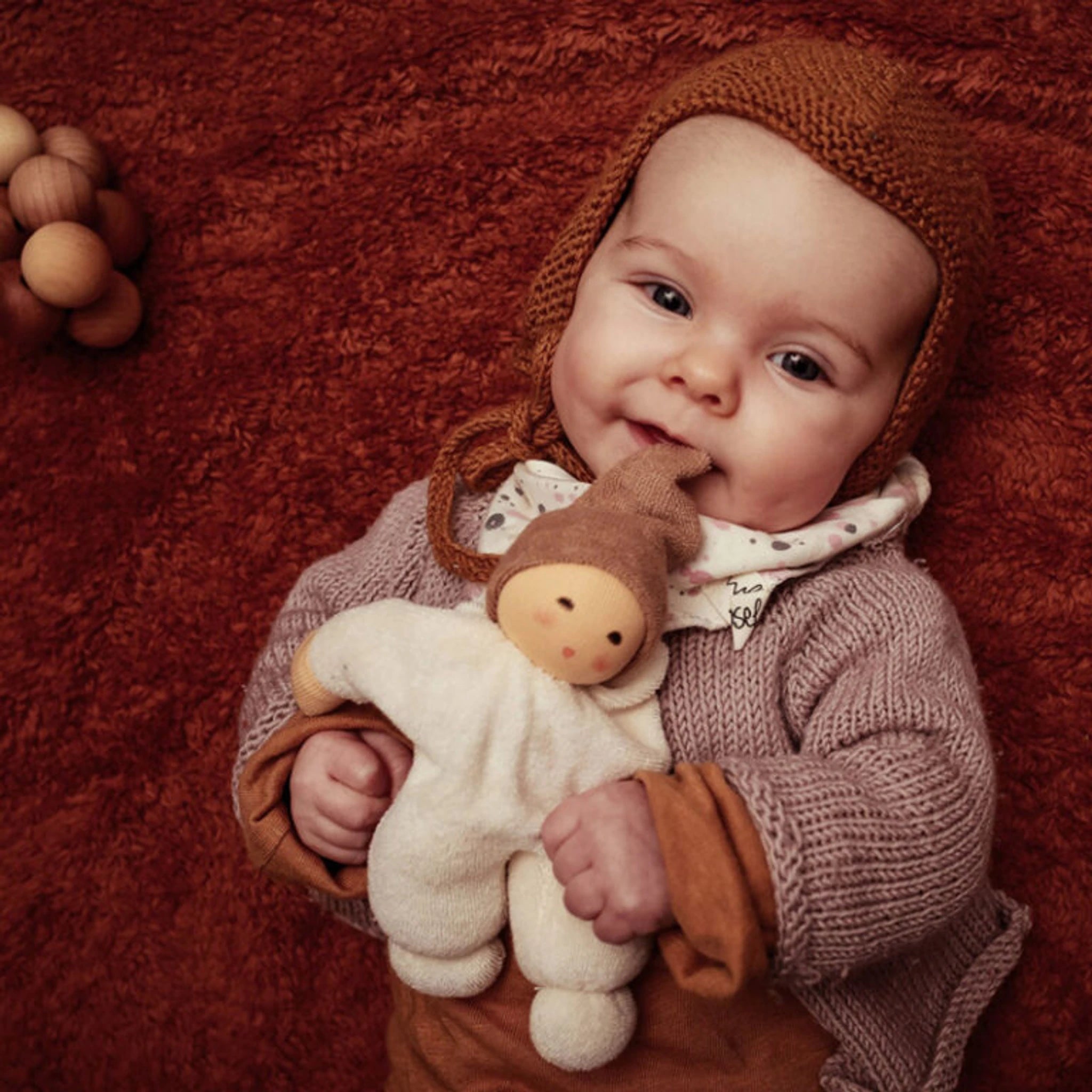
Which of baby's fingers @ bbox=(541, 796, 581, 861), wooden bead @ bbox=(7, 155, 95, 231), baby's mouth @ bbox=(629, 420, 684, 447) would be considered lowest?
baby's fingers @ bbox=(541, 796, 581, 861)

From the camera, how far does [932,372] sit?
1.07 metres

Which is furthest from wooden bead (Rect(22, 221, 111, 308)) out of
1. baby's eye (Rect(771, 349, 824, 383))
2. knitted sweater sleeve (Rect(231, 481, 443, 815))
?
baby's eye (Rect(771, 349, 824, 383))

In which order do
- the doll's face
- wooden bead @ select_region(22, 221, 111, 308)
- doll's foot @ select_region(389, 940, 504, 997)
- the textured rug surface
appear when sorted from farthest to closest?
the textured rug surface < wooden bead @ select_region(22, 221, 111, 308) < doll's foot @ select_region(389, 940, 504, 997) < the doll's face

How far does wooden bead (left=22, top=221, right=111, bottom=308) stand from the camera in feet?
4.04

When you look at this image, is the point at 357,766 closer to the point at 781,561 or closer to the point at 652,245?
the point at 781,561

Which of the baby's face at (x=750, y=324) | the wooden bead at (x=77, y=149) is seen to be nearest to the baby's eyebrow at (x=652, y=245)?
the baby's face at (x=750, y=324)

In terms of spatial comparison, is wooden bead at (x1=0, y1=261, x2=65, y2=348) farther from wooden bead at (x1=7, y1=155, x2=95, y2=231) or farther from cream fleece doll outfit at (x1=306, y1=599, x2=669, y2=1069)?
cream fleece doll outfit at (x1=306, y1=599, x2=669, y2=1069)

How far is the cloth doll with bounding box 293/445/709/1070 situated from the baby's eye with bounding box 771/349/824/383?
0.13m

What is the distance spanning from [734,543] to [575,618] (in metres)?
0.26

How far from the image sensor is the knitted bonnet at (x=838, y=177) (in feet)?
3.24

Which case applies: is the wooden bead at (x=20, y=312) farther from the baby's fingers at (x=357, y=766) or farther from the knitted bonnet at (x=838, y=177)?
the baby's fingers at (x=357, y=766)

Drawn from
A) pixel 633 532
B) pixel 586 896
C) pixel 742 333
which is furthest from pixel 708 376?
pixel 586 896

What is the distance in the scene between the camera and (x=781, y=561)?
102 centimetres

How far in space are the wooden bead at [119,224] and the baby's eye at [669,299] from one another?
0.69 m
